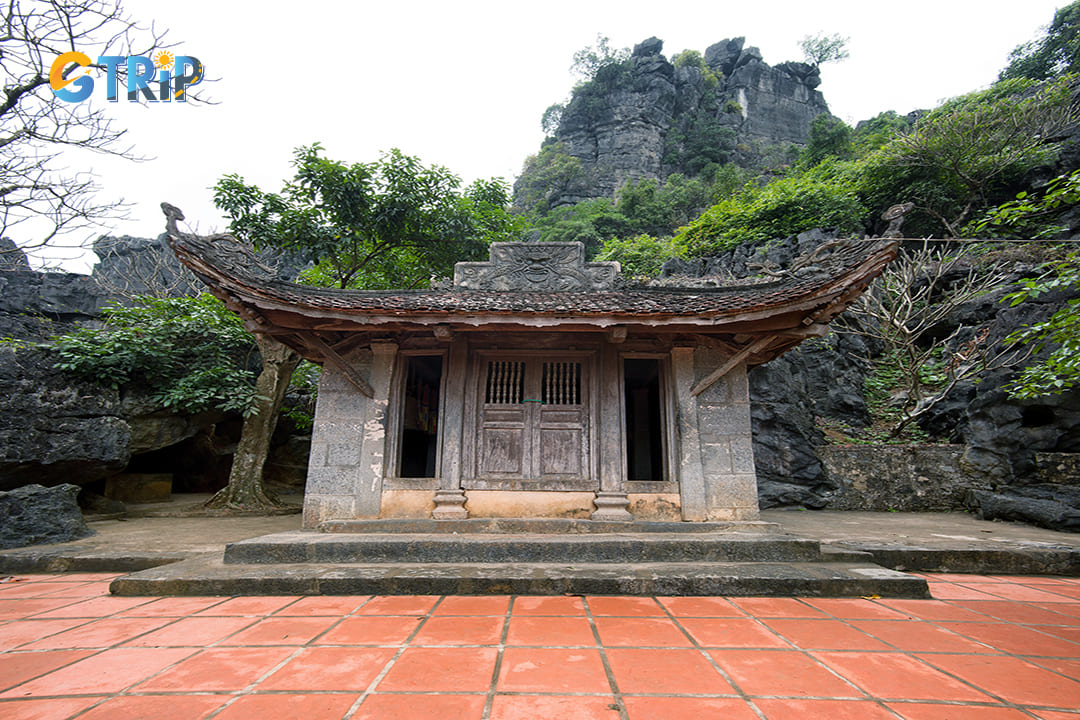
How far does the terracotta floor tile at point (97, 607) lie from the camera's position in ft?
11.4

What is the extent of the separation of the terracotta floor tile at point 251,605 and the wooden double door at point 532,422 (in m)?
2.46

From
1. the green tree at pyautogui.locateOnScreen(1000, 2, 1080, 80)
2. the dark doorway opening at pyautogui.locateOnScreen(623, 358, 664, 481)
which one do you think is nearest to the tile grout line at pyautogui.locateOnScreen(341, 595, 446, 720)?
the dark doorway opening at pyautogui.locateOnScreen(623, 358, 664, 481)

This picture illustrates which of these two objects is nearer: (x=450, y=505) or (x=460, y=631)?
(x=460, y=631)

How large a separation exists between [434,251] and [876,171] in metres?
18.9

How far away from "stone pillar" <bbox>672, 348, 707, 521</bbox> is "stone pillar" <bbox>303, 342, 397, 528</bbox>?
12.5ft

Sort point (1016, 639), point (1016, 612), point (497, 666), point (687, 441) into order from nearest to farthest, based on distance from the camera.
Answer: point (497, 666), point (1016, 639), point (1016, 612), point (687, 441)

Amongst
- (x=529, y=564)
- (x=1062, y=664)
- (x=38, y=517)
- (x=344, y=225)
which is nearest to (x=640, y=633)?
(x=529, y=564)

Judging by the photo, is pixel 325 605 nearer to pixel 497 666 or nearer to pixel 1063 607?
pixel 497 666

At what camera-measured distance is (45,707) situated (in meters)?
2.12

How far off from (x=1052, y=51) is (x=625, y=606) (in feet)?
128

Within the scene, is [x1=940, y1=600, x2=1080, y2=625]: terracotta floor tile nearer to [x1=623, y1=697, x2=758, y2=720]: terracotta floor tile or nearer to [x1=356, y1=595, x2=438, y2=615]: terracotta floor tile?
[x1=623, y1=697, x2=758, y2=720]: terracotta floor tile

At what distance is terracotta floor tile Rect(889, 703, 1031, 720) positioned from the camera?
6.71ft

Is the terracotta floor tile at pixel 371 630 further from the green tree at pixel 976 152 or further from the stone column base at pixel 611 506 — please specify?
the green tree at pixel 976 152

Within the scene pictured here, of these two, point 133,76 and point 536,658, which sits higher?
point 133,76
